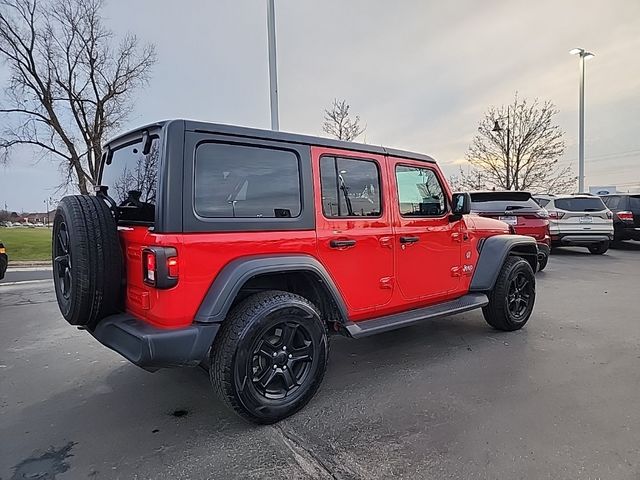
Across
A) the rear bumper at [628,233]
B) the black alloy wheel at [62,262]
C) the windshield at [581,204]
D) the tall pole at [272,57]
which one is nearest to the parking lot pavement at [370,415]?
the black alloy wheel at [62,262]

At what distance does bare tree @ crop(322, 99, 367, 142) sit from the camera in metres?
17.6

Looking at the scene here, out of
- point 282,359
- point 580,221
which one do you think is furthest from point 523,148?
point 282,359

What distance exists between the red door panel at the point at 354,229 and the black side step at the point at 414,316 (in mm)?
132

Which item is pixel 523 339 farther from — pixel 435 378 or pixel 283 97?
pixel 283 97

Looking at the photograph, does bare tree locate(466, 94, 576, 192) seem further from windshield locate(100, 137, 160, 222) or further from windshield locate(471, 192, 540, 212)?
windshield locate(100, 137, 160, 222)

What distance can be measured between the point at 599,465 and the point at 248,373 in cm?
201

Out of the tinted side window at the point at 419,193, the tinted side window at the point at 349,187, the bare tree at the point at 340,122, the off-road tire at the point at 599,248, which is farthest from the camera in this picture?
the bare tree at the point at 340,122

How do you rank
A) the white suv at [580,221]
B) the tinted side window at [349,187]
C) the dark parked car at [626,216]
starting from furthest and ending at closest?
the dark parked car at [626,216] → the white suv at [580,221] → the tinted side window at [349,187]

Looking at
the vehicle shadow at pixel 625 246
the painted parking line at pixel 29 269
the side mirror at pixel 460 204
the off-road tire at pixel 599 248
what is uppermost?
the side mirror at pixel 460 204

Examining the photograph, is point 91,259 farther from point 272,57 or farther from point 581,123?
point 581,123

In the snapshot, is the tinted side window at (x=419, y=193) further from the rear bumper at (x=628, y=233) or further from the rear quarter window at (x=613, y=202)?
the rear quarter window at (x=613, y=202)

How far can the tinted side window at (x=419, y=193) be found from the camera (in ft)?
12.5

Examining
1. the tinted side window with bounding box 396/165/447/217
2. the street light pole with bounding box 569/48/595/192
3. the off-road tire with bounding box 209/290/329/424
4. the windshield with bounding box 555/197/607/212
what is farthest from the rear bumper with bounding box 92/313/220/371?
the street light pole with bounding box 569/48/595/192

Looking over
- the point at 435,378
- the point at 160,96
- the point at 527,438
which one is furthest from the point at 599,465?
the point at 160,96
